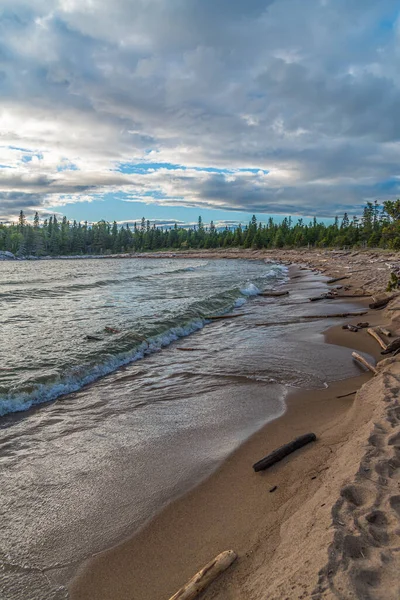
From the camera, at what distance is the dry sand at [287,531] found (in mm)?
2588

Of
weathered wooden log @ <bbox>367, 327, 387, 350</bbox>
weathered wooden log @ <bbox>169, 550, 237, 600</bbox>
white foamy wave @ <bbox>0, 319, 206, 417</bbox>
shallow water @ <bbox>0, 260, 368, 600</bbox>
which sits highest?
weathered wooden log @ <bbox>367, 327, 387, 350</bbox>

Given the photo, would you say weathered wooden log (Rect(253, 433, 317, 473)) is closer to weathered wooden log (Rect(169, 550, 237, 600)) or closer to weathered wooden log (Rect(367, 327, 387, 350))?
weathered wooden log (Rect(169, 550, 237, 600))

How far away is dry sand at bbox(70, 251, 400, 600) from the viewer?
8.49 feet

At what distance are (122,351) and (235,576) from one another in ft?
27.8

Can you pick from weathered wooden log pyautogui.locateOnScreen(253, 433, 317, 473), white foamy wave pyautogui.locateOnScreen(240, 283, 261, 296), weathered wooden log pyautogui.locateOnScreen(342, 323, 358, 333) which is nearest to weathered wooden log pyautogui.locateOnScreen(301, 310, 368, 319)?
weathered wooden log pyautogui.locateOnScreen(342, 323, 358, 333)

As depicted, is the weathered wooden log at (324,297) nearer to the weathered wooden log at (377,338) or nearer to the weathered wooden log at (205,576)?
the weathered wooden log at (377,338)

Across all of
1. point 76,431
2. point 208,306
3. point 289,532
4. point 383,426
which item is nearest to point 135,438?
point 76,431

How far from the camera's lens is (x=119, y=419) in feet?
21.8

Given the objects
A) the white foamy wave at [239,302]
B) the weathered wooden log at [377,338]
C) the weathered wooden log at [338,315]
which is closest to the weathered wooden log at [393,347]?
the weathered wooden log at [377,338]

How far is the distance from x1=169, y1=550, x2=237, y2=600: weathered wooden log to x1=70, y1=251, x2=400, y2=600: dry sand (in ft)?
0.17

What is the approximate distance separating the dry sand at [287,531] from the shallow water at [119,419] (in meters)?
0.32

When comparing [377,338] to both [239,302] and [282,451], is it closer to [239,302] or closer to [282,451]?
[282,451]

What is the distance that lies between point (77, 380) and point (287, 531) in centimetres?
662

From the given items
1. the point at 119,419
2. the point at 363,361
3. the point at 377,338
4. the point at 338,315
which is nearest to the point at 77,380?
the point at 119,419
